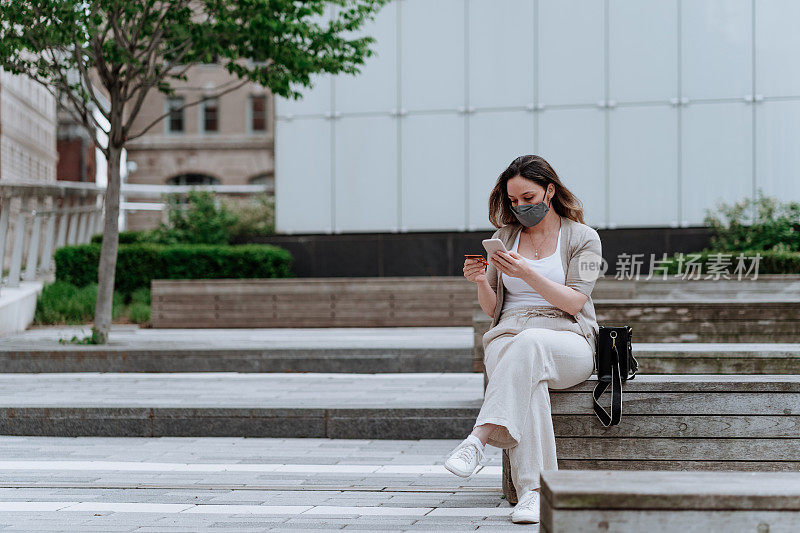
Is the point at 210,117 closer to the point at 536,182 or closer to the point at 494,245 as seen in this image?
the point at 536,182

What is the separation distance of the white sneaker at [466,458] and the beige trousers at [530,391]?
0.09 meters

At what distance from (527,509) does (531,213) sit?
1481 mm

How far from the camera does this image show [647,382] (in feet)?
15.2

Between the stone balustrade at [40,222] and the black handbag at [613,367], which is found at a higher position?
the stone balustrade at [40,222]

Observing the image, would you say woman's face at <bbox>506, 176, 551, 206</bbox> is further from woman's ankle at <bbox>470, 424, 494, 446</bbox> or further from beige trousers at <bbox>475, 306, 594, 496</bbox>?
woman's ankle at <bbox>470, 424, 494, 446</bbox>

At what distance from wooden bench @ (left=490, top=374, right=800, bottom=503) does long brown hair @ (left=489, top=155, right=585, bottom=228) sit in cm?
100

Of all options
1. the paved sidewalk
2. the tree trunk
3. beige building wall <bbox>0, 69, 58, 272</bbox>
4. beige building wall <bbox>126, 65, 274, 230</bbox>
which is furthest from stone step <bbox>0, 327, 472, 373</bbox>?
beige building wall <bbox>0, 69, 58, 272</bbox>

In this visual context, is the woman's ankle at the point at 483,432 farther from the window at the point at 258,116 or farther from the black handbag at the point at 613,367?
the window at the point at 258,116

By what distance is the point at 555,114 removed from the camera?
742 inches

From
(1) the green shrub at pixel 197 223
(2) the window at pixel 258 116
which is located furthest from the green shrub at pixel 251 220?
(2) the window at pixel 258 116

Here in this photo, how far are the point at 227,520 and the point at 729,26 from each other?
53.8 feet

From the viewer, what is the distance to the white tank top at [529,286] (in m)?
4.99

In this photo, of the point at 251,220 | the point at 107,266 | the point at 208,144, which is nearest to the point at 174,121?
the point at 208,144

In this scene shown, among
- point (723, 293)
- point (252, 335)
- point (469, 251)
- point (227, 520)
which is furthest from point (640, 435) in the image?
point (469, 251)
